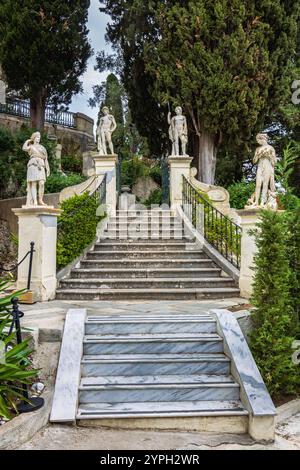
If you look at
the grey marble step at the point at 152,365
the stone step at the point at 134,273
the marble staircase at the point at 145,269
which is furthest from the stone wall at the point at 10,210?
the grey marble step at the point at 152,365

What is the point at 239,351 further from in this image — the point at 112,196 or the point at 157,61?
the point at 157,61

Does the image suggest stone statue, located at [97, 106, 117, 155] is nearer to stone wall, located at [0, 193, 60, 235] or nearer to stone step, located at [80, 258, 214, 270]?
stone wall, located at [0, 193, 60, 235]

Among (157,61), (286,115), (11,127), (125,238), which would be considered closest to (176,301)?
(125,238)

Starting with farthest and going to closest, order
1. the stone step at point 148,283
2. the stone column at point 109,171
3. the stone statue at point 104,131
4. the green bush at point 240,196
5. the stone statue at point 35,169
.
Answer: the green bush at point 240,196 < the stone statue at point 104,131 < the stone column at point 109,171 < the stone step at point 148,283 < the stone statue at point 35,169

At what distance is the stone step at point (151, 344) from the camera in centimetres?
479

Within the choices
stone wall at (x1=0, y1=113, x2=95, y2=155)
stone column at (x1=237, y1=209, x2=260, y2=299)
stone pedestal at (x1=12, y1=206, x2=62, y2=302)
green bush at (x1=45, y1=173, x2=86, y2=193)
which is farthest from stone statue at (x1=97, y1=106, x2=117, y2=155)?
stone wall at (x1=0, y1=113, x2=95, y2=155)

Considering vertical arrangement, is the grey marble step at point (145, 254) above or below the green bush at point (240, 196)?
below

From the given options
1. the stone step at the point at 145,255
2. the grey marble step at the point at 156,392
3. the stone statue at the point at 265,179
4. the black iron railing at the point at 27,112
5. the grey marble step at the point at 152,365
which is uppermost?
the black iron railing at the point at 27,112

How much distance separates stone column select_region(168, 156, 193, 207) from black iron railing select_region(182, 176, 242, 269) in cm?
81

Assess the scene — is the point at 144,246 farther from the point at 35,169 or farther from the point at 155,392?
the point at 155,392

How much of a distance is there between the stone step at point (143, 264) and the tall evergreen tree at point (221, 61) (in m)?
6.34

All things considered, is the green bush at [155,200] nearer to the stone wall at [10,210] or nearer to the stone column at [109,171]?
the stone column at [109,171]

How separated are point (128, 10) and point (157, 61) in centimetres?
317

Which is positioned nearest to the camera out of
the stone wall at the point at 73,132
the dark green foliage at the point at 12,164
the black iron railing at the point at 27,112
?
the dark green foliage at the point at 12,164
